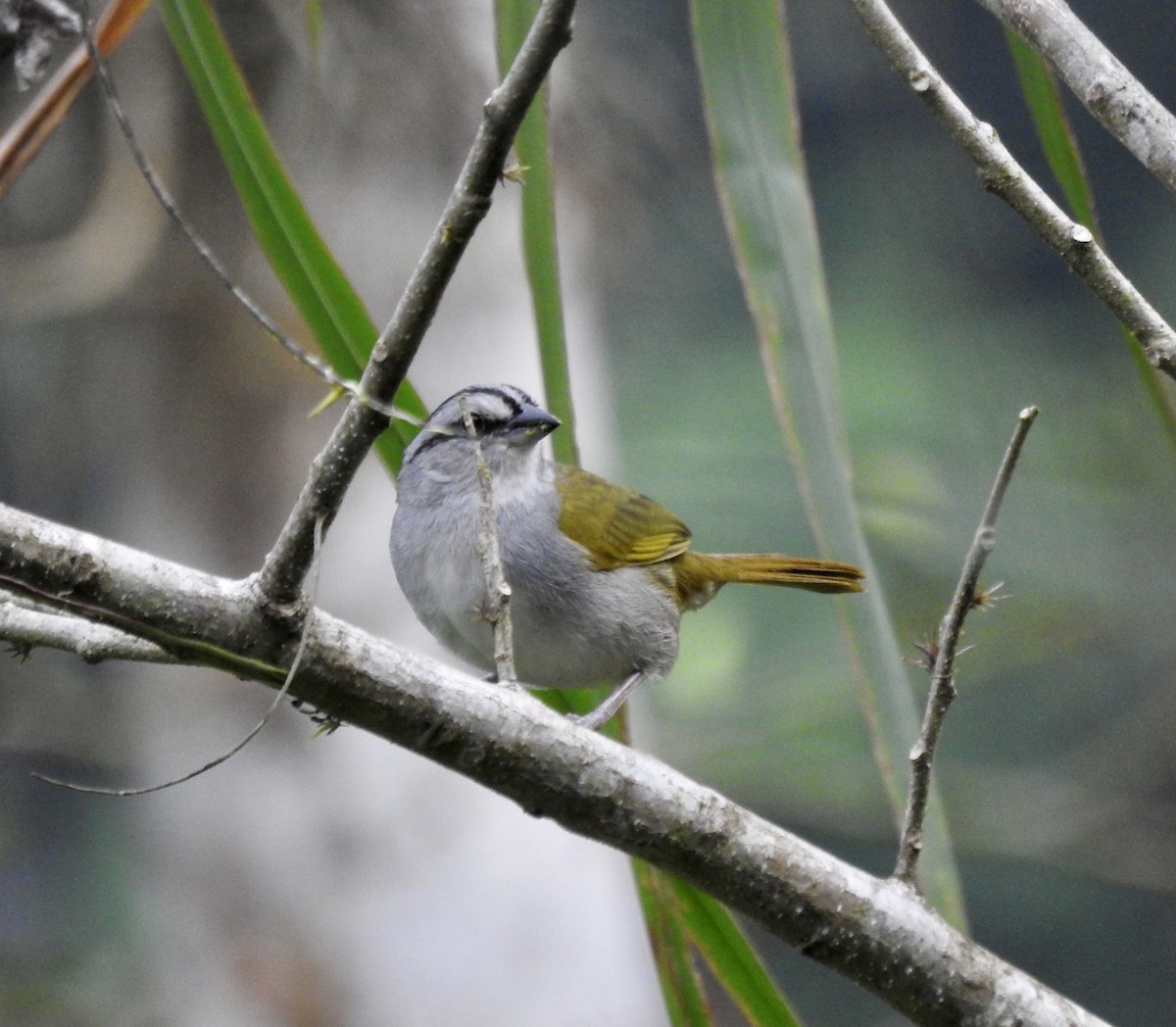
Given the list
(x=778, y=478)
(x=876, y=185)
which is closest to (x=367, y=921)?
(x=778, y=478)

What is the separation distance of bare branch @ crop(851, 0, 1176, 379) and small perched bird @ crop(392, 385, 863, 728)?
1288 millimetres

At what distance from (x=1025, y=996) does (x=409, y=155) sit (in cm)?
379

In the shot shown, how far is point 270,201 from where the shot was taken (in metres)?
1.84

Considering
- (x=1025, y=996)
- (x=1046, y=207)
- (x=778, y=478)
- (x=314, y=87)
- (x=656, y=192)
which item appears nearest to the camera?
(x=1046, y=207)

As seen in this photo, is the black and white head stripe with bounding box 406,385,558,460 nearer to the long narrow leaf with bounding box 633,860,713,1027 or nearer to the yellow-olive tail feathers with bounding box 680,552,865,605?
the yellow-olive tail feathers with bounding box 680,552,865,605

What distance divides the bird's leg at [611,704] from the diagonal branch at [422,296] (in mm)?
1086

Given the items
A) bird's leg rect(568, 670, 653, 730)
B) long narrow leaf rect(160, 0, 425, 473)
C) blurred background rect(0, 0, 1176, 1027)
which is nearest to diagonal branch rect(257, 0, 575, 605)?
long narrow leaf rect(160, 0, 425, 473)

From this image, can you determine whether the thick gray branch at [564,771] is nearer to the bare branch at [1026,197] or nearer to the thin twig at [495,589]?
the thin twig at [495,589]

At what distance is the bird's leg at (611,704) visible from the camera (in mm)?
2558

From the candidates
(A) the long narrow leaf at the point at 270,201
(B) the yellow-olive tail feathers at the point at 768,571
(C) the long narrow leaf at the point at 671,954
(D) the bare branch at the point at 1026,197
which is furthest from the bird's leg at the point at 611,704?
(D) the bare branch at the point at 1026,197

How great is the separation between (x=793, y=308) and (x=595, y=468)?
107 inches

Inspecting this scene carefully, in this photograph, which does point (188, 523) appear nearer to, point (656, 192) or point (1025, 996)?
point (656, 192)

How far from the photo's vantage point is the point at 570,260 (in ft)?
16.9

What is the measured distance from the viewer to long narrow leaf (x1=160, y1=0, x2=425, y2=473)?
183cm
